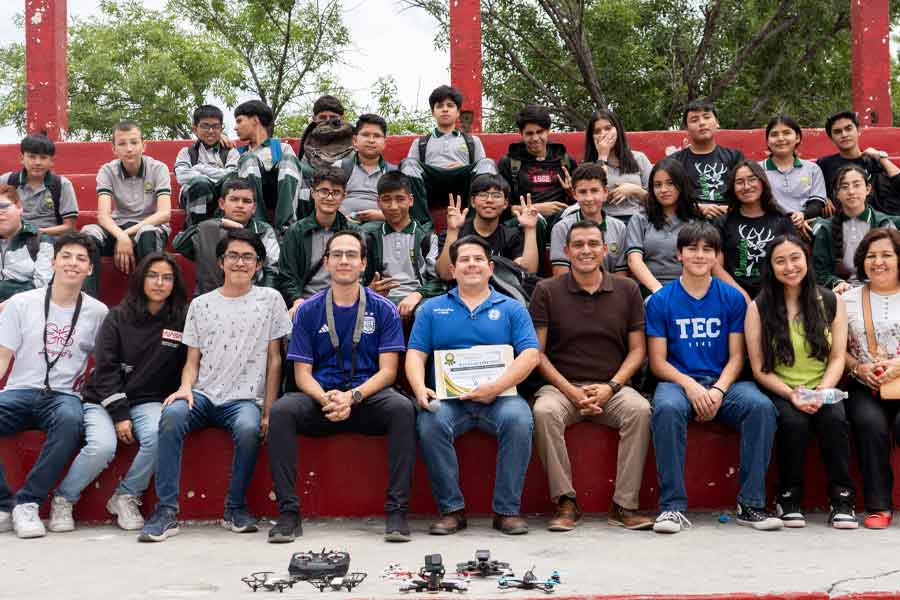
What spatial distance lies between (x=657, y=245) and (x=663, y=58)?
10919 millimetres

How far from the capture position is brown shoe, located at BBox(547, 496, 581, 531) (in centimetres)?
544

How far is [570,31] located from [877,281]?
37.1 ft

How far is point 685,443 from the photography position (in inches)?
221

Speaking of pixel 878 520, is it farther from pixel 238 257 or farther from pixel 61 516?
pixel 61 516

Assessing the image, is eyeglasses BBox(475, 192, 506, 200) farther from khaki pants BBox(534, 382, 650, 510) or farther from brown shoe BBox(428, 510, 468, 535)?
brown shoe BBox(428, 510, 468, 535)

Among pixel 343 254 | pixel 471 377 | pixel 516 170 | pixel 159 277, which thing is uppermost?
pixel 516 170

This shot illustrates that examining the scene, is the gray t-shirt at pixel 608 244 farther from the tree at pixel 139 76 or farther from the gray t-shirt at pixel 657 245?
the tree at pixel 139 76

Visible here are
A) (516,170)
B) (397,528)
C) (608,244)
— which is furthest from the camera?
(516,170)

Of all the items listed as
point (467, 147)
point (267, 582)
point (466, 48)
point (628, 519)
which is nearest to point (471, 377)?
point (628, 519)

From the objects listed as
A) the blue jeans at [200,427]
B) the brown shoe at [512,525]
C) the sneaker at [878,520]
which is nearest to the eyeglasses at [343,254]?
the blue jeans at [200,427]

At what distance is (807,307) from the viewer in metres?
5.89

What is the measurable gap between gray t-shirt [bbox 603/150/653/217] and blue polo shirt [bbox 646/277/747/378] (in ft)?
4.41

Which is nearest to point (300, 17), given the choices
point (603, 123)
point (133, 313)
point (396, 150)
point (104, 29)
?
point (104, 29)

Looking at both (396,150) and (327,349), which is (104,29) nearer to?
(396,150)
